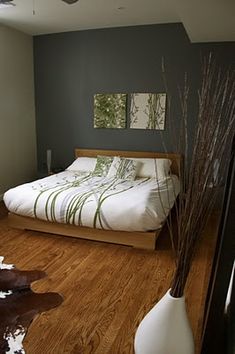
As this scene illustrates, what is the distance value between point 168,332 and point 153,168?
2.98 m

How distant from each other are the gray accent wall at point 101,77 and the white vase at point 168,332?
327 centimetres

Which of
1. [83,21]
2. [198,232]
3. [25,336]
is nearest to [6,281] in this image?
[25,336]

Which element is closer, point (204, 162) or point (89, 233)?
point (204, 162)

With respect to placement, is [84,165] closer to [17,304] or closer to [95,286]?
[95,286]

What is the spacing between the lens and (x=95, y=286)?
2.36m

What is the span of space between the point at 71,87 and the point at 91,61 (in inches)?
21.1

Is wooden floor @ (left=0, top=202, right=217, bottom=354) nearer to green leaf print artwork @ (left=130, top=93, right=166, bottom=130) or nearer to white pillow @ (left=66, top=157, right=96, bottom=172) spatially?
white pillow @ (left=66, top=157, right=96, bottom=172)

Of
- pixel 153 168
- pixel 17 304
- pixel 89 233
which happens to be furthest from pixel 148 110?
pixel 17 304

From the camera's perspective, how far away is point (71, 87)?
15.9 feet

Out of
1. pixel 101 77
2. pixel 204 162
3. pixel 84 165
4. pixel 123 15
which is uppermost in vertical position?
pixel 123 15

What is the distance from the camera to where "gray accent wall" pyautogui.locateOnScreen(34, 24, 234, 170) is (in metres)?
4.23

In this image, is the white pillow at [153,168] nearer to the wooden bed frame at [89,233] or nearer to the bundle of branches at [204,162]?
the wooden bed frame at [89,233]

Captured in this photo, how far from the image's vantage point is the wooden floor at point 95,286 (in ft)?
5.91

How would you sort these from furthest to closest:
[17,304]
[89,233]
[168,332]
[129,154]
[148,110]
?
[129,154]
[148,110]
[89,233]
[17,304]
[168,332]
